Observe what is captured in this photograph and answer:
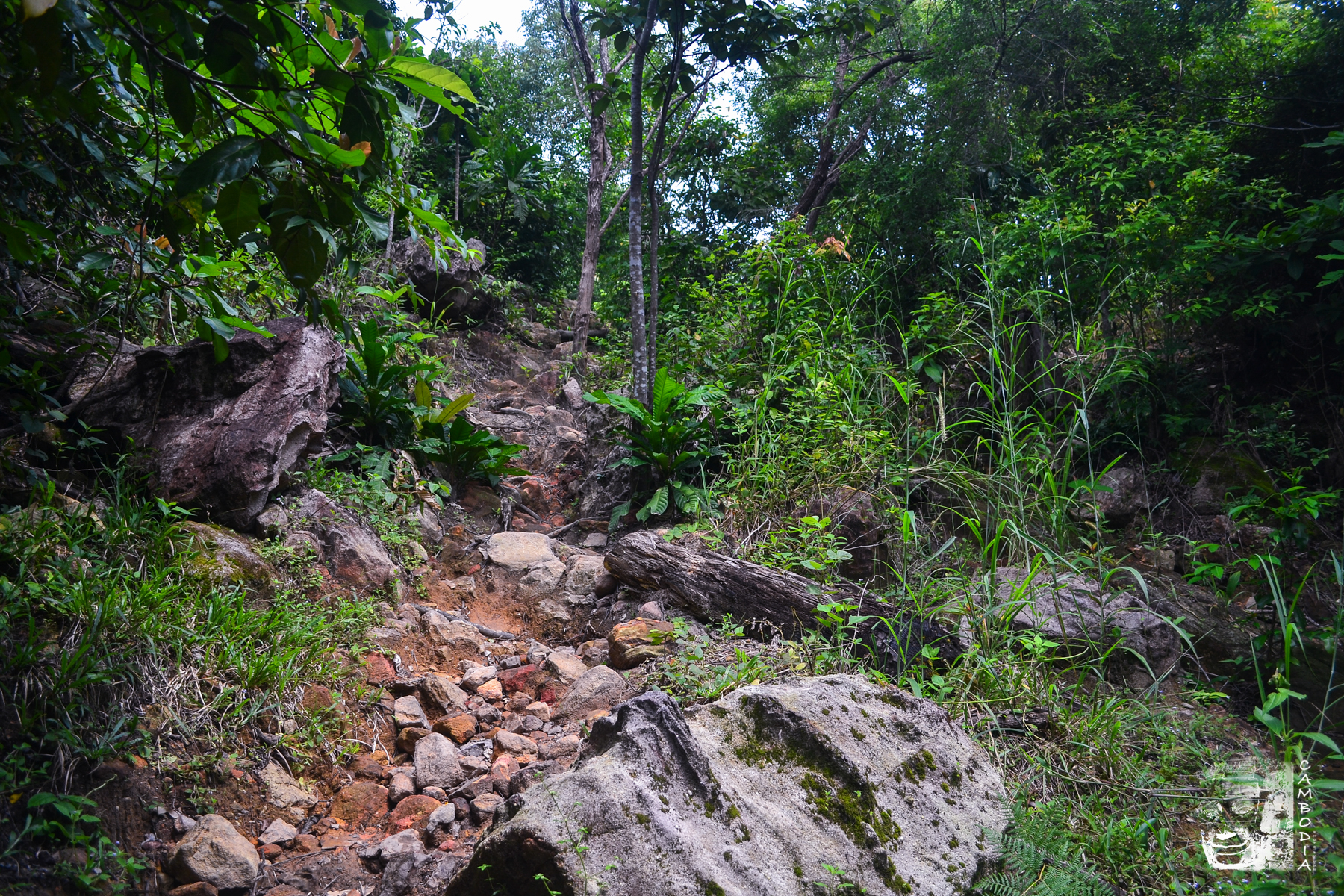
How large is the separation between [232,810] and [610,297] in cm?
839

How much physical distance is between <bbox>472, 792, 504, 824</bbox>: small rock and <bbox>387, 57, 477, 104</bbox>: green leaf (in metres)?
2.17

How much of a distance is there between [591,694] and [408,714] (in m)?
0.79

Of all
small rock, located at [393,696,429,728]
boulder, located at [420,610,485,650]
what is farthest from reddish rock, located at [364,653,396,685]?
boulder, located at [420,610,485,650]

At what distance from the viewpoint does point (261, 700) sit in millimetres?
2609

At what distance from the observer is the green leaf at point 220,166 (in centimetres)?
130

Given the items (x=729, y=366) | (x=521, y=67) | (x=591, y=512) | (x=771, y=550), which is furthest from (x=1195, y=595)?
(x=521, y=67)

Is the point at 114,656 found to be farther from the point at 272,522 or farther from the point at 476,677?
the point at 476,677

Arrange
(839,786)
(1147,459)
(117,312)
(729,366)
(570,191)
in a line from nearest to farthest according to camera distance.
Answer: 1. (839,786)
2. (117,312)
3. (1147,459)
4. (729,366)
5. (570,191)

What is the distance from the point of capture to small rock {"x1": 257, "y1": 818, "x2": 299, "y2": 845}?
2252 millimetres

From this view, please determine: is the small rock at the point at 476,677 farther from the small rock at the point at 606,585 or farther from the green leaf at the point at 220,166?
the green leaf at the point at 220,166

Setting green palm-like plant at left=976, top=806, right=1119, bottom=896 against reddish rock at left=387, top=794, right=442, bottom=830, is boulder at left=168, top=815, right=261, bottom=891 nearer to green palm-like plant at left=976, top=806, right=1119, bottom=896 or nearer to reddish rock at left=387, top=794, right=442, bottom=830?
reddish rock at left=387, top=794, right=442, bottom=830

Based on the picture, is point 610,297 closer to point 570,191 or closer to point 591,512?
point 570,191

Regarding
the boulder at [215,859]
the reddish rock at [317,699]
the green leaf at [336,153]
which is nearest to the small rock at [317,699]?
the reddish rock at [317,699]

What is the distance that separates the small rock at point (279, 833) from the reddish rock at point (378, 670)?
0.78 metres
